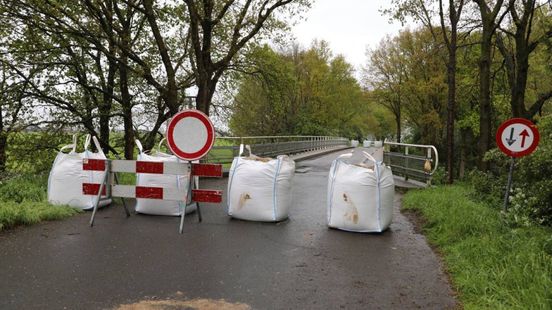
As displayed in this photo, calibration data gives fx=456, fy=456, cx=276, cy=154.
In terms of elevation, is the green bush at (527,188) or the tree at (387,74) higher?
the tree at (387,74)

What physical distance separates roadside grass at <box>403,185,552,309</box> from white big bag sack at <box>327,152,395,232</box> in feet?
2.63

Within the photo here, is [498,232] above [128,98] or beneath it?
beneath

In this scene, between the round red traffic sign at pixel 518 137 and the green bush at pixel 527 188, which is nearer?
the round red traffic sign at pixel 518 137

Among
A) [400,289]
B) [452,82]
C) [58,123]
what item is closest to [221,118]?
[58,123]

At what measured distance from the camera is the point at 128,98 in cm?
1570

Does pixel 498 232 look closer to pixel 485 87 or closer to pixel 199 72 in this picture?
pixel 485 87

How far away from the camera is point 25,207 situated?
268 inches

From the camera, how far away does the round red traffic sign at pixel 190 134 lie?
675 cm

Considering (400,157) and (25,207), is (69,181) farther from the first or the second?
(400,157)

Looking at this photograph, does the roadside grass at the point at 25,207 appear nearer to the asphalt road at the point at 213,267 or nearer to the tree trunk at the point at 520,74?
the asphalt road at the point at 213,267

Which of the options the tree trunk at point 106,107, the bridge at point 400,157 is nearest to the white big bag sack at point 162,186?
the bridge at point 400,157

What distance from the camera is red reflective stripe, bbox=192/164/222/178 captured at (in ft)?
22.1

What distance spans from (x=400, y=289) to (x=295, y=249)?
1.69 m

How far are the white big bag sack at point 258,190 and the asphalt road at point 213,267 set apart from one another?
0.22m
